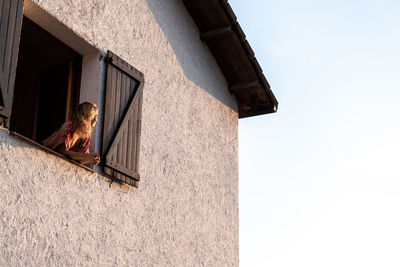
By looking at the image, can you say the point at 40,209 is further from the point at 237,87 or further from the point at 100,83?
the point at 237,87

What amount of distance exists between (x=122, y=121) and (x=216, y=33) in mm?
2216

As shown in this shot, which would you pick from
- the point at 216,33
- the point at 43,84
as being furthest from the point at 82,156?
the point at 216,33

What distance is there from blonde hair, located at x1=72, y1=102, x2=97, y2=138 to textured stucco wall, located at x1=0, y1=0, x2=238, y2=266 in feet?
1.10

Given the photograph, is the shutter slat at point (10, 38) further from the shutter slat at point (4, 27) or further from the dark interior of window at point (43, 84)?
the dark interior of window at point (43, 84)

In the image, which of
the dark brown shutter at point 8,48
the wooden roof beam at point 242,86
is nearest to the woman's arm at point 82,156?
the dark brown shutter at point 8,48

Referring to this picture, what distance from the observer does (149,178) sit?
681cm

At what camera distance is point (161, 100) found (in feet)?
24.0

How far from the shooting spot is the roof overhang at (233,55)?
26.6ft

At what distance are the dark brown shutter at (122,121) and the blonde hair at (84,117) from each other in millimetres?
450

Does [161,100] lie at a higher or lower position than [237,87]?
lower

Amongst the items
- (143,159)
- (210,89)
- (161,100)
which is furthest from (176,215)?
(210,89)

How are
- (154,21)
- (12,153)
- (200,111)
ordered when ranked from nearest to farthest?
(12,153) → (154,21) → (200,111)

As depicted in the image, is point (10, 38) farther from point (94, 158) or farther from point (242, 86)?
point (242, 86)

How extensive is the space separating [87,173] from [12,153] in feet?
2.90
